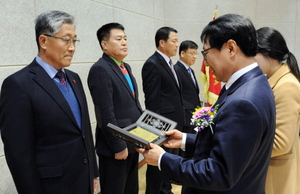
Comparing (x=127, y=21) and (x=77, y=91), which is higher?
(x=127, y=21)

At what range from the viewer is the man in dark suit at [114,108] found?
6.60ft

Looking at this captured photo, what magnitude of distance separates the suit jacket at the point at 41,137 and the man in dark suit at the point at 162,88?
121 centimetres

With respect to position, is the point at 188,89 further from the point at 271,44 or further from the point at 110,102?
the point at 271,44

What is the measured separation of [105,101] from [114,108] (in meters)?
0.13

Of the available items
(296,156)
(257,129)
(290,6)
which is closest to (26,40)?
(257,129)

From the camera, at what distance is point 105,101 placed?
1996 mm

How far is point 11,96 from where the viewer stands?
1.28 metres

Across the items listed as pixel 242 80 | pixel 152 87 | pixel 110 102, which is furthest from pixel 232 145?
pixel 152 87

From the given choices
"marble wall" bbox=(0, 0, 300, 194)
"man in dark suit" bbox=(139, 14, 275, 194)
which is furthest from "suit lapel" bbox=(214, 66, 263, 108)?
"marble wall" bbox=(0, 0, 300, 194)

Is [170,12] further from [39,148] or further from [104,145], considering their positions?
[39,148]

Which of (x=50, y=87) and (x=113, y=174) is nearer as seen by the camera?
(x=50, y=87)

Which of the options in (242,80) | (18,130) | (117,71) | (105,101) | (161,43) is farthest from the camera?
(161,43)

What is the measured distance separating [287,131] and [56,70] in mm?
1329

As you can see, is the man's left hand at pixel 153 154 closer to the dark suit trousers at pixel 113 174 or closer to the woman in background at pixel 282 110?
the woman in background at pixel 282 110
